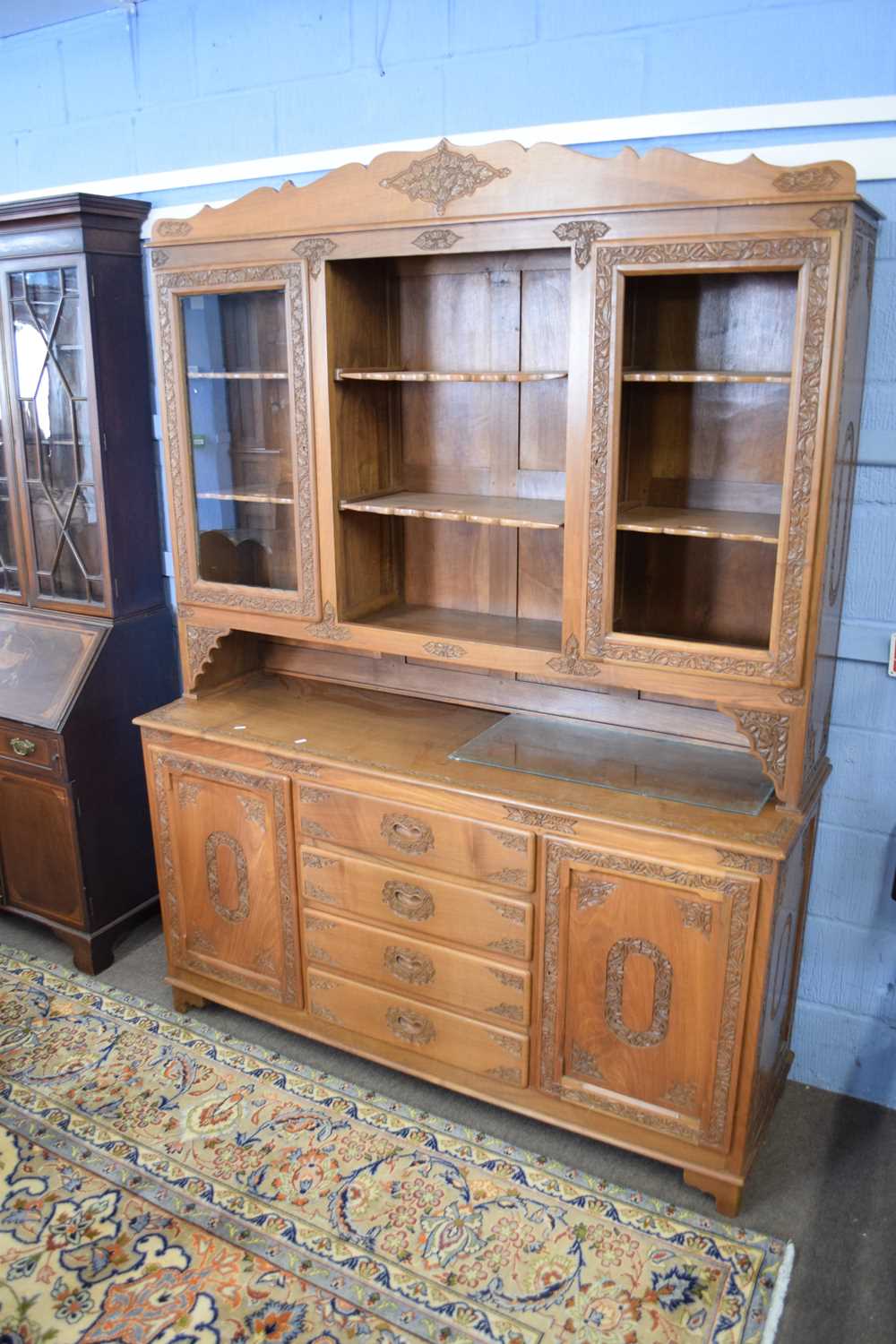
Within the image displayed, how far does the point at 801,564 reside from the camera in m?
1.92

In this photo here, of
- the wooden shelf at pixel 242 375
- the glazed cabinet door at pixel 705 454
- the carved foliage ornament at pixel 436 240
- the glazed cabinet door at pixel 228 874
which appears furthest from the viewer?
the glazed cabinet door at pixel 228 874

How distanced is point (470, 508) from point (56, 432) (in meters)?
1.39

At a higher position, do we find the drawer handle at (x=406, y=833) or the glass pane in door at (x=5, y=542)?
the glass pane in door at (x=5, y=542)

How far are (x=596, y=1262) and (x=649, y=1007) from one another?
50cm

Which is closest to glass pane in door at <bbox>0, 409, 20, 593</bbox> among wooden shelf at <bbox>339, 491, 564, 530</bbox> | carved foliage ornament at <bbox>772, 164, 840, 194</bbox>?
wooden shelf at <bbox>339, 491, 564, 530</bbox>

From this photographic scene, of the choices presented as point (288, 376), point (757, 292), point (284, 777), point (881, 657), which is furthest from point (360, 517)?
point (881, 657)

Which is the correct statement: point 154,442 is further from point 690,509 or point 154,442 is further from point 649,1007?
point 649,1007

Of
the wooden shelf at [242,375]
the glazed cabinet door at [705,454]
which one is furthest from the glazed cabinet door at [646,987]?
the wooden shelf at [242,375]

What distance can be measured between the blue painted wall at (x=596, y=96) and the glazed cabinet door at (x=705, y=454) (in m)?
0.24

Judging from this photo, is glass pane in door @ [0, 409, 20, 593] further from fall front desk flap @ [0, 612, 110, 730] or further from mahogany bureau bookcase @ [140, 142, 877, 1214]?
mahogany bureau bookcase @ [140, 142, 877, 1214]

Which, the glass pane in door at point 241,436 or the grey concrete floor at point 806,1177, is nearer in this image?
the grey concrete floor at point 806,1177

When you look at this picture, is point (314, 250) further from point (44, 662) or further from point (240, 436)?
point (44, 662)

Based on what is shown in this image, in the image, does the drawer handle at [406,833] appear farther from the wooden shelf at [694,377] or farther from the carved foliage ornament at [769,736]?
the wooden shelf at [694,377]

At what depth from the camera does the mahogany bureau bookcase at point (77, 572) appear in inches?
112
